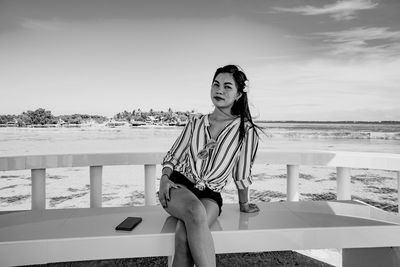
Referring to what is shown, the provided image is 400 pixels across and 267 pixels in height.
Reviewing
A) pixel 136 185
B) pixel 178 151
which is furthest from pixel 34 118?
pixel 178 151

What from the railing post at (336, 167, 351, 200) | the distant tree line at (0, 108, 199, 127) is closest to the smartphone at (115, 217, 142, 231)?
the railing post at (336, 167, 351, 200)

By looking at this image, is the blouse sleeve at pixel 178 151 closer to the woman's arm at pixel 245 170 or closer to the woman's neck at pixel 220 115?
the woman's neck at pixel 220 115

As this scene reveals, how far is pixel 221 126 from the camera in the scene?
5.67 feet

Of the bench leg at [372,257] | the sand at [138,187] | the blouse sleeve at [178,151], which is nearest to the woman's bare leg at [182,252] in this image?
the blouse sleeve at [178,151]

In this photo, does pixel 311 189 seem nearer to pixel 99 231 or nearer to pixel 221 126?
pixel 221 126

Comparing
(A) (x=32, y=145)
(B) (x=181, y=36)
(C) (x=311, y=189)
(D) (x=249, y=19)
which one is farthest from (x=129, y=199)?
(A) (x=32, y=145)

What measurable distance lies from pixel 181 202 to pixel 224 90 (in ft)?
2.29

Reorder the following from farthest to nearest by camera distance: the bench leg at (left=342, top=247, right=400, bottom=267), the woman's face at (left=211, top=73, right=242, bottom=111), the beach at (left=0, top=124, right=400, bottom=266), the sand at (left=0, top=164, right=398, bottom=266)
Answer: the sand at (left=0, top=164, right=398, bottom=266), the beach at (left=0, top=124, right=400, bottom=266), the woman's face at (left=211, top=73, right=242, bottom=111), the bench leg at (left=342, top=247, right=400, bottom=267)

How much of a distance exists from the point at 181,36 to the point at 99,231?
898 cm

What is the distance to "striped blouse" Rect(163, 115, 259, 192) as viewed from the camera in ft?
5.30

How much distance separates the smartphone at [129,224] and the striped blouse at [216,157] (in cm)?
36

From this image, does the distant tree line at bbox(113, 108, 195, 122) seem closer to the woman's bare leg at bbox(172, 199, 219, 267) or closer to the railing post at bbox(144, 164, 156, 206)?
the railing post at bbox(144, 164, 156, 206)

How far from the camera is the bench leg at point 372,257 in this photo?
A: 146 centimetres

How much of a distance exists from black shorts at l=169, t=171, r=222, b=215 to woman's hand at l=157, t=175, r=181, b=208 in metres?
0.07
